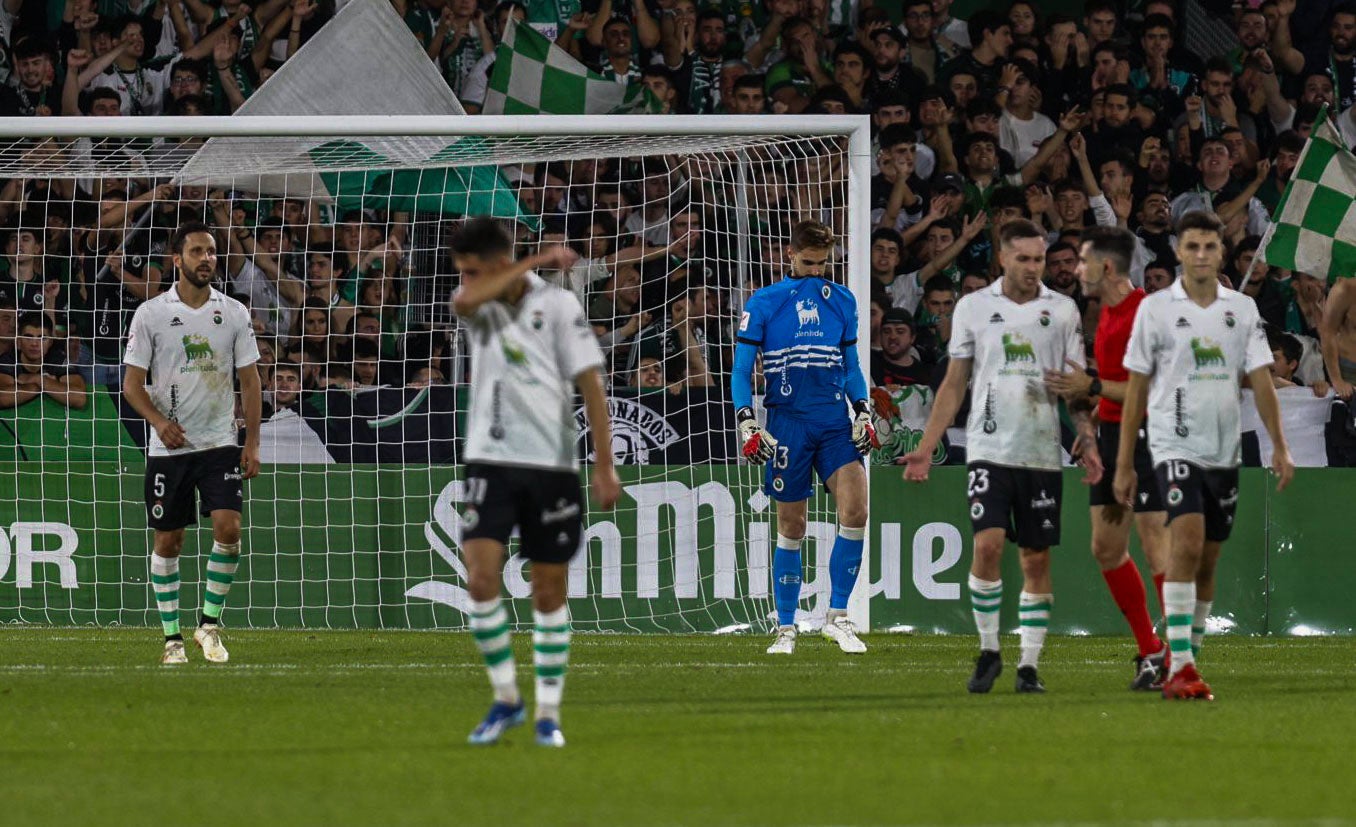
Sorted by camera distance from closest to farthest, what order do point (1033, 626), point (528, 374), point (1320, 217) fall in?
point (528, 374) → point (1033, 626) → point (1320, 217)

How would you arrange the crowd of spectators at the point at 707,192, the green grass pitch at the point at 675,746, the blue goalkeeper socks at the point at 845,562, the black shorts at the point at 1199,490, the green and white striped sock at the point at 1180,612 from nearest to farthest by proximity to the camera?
the green grass pitch at the point at 675,746, the black shorts at the point at 1199,490, the green and white striped sock at the point at 1180,612, the blue goalkeeper socks at the point at 845,562, the crowd of spectators at the point at 707,192

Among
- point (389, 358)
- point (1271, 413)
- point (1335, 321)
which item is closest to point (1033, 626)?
point (1271, 413)

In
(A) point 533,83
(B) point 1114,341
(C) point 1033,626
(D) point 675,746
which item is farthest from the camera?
(A) point 533,83

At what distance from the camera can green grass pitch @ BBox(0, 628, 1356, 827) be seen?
17.4 ft

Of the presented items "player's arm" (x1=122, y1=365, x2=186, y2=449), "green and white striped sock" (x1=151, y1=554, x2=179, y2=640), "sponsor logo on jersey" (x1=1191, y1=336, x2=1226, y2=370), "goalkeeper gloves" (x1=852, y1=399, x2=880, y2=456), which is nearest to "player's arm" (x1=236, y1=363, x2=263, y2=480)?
Answer: "player's arm" (x1=122, y1=365, x2=186, y2=449)

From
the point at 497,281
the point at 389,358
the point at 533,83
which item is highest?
the point at 533,83

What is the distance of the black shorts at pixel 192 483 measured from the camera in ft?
34.9

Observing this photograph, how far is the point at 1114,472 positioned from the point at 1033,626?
889 mm

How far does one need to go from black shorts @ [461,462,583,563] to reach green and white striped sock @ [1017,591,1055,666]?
114 inches

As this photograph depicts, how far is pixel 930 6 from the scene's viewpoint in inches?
693

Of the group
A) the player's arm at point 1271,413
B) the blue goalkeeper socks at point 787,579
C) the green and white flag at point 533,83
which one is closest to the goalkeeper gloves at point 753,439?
the blue goalkeeper socks at point 787,579

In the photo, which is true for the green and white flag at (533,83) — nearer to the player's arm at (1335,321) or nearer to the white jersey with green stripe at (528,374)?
the player's arm at (1335,321)

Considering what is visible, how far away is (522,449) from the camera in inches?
266

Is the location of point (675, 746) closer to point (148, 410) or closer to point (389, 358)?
point (148, 410)
